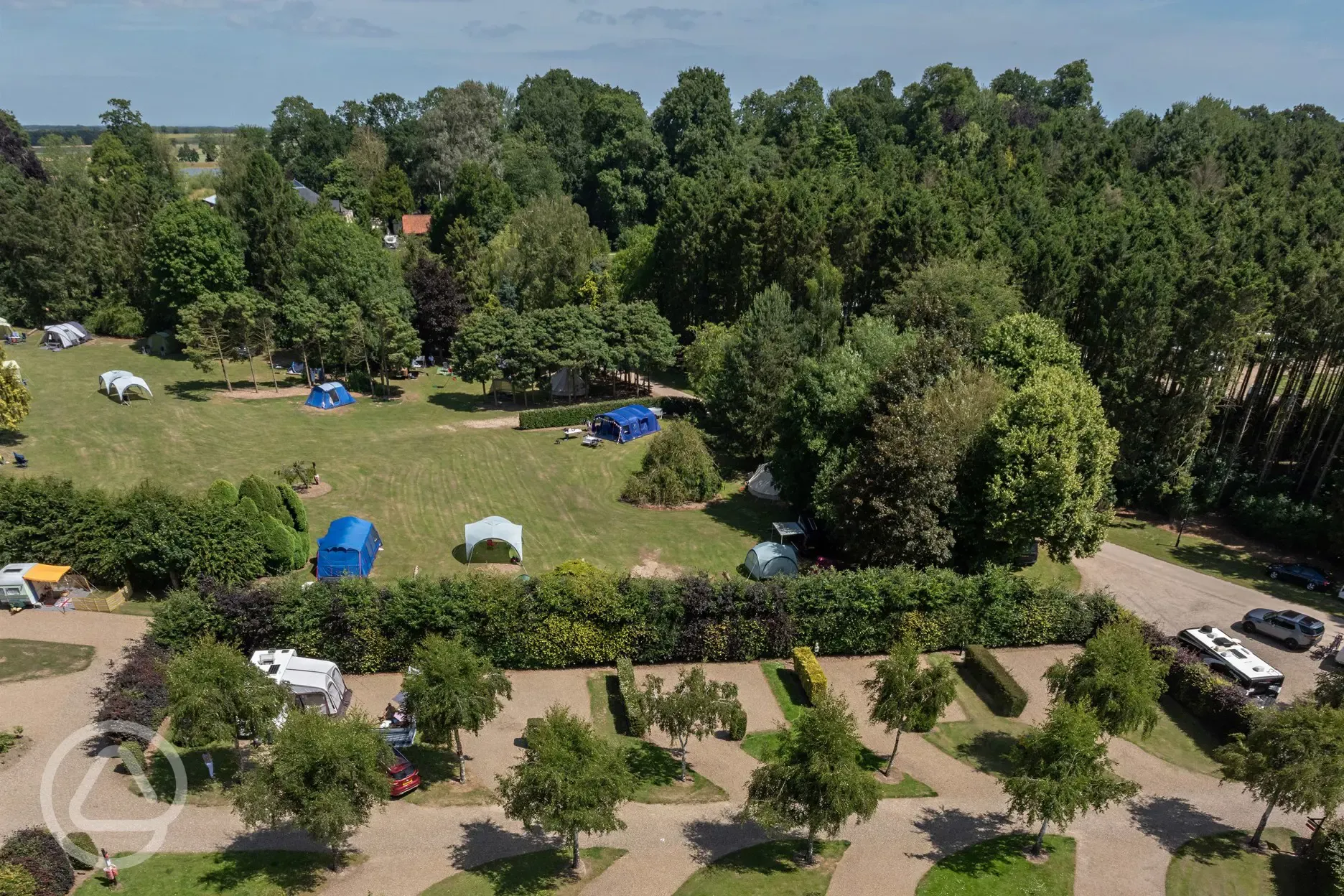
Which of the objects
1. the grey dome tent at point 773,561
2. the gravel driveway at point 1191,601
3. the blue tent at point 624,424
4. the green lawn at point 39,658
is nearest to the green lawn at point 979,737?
the grey dome tent at point 773,561

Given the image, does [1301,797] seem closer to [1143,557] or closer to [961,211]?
[1143,557]

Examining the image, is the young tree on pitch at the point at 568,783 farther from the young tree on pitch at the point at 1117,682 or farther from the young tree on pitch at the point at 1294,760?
the young tree on pitch at the point at 1294,760

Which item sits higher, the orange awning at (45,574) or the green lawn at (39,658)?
the orange awning at (45,574)

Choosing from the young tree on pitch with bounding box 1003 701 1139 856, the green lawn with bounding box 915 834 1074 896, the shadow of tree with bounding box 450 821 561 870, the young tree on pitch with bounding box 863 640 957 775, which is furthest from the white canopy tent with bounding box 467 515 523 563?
the young tree on pitch with bounding box 1003 701 1139 856

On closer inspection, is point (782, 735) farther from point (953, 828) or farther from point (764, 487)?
point (764, 487)

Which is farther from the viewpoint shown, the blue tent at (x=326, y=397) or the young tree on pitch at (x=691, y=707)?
the blue tent at (x=326, y=397)

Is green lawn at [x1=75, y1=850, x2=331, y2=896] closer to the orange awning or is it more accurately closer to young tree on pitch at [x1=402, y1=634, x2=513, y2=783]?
young tree on pitch at [x1=402, y1=634, x2=513, y2=783]
